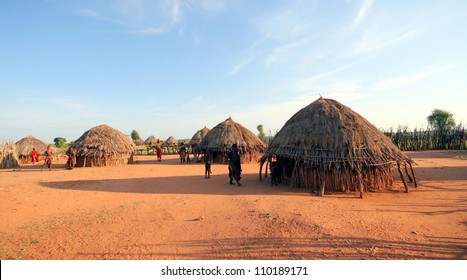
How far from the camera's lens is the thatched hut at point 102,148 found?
64.8 ft

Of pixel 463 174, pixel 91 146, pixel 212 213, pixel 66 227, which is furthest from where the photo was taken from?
pixel 91 146

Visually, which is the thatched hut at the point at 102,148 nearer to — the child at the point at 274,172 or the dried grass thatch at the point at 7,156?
the dried grass thatch at the point at 7,156

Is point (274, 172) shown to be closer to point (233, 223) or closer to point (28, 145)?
point (233, 223)

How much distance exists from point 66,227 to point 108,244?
1.90 m

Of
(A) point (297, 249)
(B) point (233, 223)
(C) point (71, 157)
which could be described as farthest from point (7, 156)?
(A) point (297, 249)

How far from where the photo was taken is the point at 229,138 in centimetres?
2102

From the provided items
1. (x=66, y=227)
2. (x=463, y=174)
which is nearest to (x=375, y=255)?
(x=66, y=227)

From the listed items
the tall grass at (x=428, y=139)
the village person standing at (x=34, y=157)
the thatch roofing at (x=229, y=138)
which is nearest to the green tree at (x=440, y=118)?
the tall grass at (x=428, y=139)

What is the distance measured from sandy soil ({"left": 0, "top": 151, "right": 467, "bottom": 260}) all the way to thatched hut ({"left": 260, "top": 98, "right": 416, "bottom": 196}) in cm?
62

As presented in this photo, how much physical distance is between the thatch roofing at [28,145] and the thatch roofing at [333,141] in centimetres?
2523

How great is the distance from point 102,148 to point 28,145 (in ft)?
37.6
